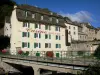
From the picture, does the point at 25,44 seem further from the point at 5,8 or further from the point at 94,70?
the point at 94,70

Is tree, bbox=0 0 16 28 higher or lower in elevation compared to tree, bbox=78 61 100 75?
higher

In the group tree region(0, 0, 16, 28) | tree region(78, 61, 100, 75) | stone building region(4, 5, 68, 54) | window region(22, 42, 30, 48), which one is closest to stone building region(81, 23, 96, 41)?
stone building region(4, 5, 68, 54)

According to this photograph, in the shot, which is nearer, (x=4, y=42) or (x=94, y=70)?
(x=94, y=70)

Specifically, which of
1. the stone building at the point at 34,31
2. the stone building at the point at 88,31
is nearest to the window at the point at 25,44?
the stone building at the point at 34,31

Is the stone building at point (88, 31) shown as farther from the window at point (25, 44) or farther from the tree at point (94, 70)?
the tree at point (94, 70)

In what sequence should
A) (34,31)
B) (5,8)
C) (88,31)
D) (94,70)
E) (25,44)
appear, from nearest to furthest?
(94,70)
(25,44)
(34,31)
(5,8)
(88,31)

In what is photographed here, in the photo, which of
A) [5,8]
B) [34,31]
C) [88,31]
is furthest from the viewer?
[88,31]

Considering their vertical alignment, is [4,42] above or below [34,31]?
below

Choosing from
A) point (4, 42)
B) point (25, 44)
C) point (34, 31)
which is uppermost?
point (34, 31)

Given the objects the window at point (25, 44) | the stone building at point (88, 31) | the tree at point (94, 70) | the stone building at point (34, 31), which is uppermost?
the stone building at point (88, 31)

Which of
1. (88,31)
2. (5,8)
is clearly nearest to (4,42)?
(5,8)

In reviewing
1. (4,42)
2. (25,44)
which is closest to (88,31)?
(25,44)

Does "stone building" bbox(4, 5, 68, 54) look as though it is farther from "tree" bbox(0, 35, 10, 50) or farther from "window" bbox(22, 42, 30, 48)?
"tree" bbox(0, 35, 10, 50)

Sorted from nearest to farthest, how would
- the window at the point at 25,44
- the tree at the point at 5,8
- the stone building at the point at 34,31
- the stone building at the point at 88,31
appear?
the stone building at the point at 34,31 < the window at the point at 25,44 < the tree at the point at 5,8 < the stone building at the point at 88,31
